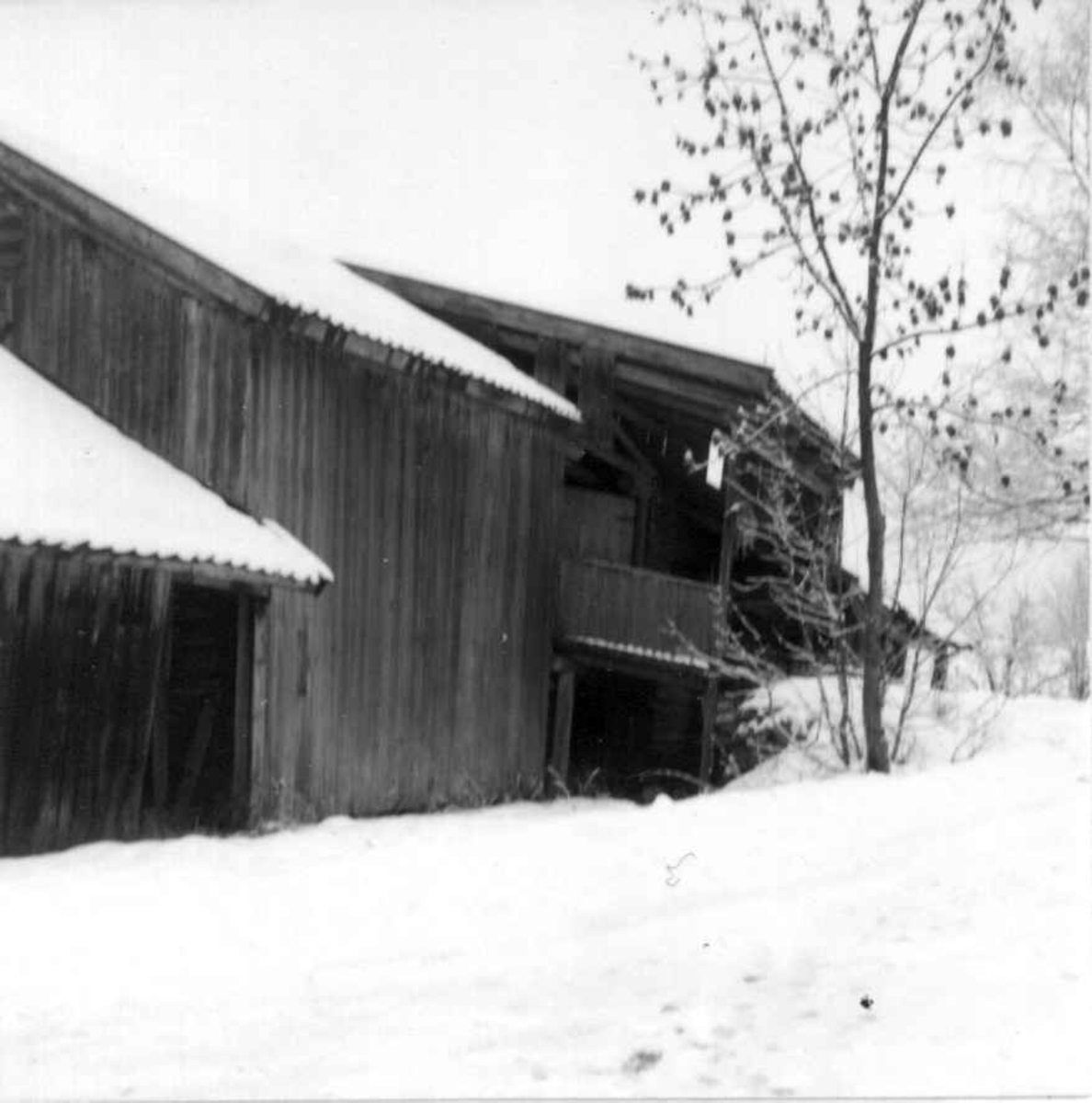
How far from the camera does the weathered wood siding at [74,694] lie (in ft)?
32.6

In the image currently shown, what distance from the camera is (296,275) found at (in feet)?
45.6

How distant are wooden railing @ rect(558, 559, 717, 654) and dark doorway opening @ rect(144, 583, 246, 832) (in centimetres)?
463

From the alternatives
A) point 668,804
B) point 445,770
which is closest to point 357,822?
point 445,770

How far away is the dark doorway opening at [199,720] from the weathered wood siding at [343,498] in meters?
0.44

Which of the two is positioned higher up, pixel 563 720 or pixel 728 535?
pixel 728 535

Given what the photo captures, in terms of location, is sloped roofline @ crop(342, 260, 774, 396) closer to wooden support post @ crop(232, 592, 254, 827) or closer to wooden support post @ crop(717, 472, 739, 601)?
wooden support post @ crop(717, 472, 739, 601)

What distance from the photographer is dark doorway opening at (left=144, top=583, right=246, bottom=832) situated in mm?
11328

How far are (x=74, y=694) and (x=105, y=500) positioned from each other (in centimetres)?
160

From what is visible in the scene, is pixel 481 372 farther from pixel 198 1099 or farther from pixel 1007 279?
pixel 198 1099

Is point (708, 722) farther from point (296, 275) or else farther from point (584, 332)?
point (296, 275)

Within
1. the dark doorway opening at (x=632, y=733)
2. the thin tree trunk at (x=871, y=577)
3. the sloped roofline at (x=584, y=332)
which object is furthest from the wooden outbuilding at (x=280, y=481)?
the thin tree trunk at (x=871, y=577)

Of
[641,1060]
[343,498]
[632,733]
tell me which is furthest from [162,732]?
[632,733]

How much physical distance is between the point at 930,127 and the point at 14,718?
9386 millimetres

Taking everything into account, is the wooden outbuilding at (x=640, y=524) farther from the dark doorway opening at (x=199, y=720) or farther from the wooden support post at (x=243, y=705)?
the wooden support post at (x=243, y=705)
